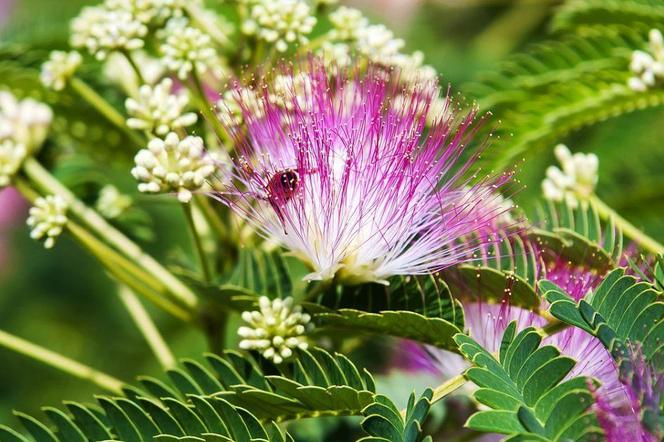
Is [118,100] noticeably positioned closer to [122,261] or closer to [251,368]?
[122,261]

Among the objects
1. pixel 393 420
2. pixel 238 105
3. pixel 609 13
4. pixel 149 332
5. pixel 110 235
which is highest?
pixel 609 13

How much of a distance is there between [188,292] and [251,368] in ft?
1.44

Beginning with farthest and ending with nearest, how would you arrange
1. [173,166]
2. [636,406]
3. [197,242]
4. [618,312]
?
[197,242] → [173,166] → [618,312] → [636,406]

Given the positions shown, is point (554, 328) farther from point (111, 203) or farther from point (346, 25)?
point (111, 203)

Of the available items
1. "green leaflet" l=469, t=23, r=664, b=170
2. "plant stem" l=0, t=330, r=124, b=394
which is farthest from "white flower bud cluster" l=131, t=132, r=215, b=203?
"green leaflet" l=469, t=23, r=664, b=170

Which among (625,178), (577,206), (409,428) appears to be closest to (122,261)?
(409,428)

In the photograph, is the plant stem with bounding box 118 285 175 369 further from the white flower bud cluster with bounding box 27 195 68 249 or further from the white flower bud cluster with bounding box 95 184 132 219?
the white flower bud cluster with bounding box 27 195 68 249

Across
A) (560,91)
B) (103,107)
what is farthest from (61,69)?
(560,91)

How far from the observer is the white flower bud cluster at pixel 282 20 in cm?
178

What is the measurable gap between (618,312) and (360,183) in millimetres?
477

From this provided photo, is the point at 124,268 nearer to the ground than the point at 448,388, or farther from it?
farther from it

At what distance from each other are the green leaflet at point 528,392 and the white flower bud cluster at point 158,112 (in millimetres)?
787

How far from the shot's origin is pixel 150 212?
360 cm

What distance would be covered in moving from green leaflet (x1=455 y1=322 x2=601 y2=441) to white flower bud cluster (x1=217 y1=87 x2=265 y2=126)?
23.4 inches
